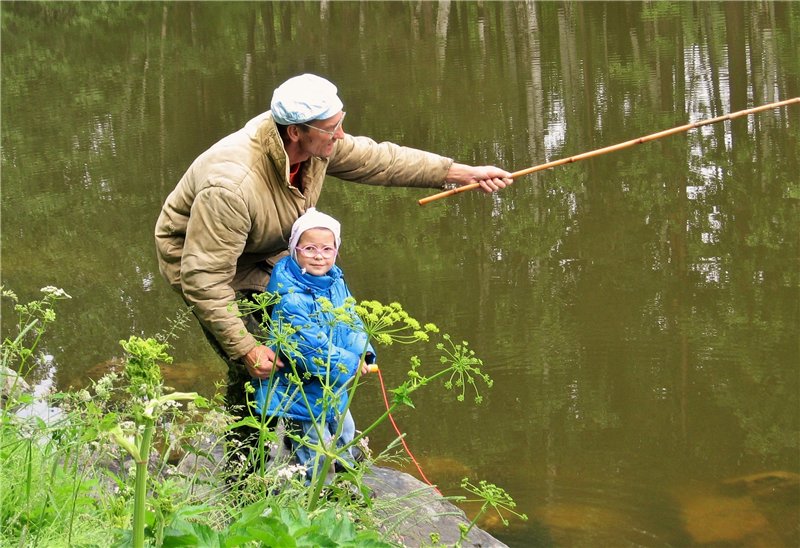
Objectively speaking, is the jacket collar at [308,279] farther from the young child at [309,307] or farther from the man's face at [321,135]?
the man's face at [321,135]

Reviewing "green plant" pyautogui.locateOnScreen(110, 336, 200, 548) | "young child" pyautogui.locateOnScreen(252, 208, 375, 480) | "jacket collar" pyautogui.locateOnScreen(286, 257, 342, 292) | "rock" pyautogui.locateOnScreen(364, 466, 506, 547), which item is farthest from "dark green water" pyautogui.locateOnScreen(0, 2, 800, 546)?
"green plant" pyautogui.locateOnScreen(110, 336, 200, 548)

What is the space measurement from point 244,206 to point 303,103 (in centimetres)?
37

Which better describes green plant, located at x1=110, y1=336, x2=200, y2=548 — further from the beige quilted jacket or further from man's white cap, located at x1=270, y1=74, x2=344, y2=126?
man's white cap, located at x1=270, y1=74, x2=344, y2=126

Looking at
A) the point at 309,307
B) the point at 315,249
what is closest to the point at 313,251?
the point at 315,249

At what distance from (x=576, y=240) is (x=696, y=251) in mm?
921

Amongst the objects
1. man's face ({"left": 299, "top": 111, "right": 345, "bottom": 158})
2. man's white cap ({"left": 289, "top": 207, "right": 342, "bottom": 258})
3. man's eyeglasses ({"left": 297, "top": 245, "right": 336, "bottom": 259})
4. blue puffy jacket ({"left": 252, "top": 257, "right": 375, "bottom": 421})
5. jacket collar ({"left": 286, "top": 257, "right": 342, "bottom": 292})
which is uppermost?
man's face ({"left": 299, "top": 111, "right": 345, "bottom": 158})

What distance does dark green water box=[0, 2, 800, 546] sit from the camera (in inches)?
205

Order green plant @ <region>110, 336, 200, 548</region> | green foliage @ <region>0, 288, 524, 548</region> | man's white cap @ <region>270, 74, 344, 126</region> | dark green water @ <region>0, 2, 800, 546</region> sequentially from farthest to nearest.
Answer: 1. dark green water @ <region>0, 2, 800, 546</region>
2. man's white cap @ <region>270, 74, 344, 126</region>
3. green foliage @ <region>0, 288, 524, 548</region>
4. green plant @ <region>110, 336, 200, 548</region>

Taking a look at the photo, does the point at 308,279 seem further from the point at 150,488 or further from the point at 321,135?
the point at 150,488

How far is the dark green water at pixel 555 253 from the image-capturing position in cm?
520

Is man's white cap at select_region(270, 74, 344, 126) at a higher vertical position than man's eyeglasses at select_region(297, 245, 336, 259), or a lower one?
higher

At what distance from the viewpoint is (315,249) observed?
336 cm

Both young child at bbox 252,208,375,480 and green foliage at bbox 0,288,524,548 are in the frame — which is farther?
young child at bbox 252,208,375,480

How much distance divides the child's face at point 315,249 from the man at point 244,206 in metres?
0.14
